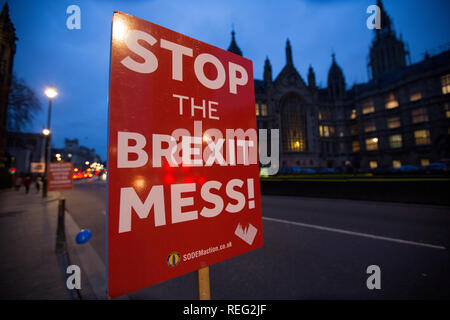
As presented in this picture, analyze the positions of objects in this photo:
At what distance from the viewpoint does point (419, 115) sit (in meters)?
31.8

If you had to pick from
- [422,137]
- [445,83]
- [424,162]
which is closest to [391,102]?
[445,83]

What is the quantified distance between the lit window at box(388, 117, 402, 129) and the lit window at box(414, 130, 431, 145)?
322 centimetres

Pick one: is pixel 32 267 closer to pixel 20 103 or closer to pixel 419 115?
pixel 20 103

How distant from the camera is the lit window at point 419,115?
102 feet

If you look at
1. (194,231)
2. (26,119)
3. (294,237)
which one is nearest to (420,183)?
(294,237)

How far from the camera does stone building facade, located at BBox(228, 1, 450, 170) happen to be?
99.3 feet

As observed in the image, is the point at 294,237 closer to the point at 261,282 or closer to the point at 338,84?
the point at 261,282

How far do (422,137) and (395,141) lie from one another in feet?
11.7

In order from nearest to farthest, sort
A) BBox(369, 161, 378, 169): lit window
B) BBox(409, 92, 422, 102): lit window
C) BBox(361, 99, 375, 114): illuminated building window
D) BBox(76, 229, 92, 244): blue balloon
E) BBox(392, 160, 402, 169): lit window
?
BBox(76, 229, 92, 244): blue balloon → BBox(409, 92, 422, 102): lit window → BBox(392, 160, 402, 169): lit window → BBox(369, 161, 378, 169): lit window → BBox(361, 99, 375, 114): illuminated building window

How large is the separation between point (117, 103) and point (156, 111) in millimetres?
170

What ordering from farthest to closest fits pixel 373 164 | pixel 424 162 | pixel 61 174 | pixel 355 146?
1. pixel 355 146
2. pixel 373 164
3. pixel 424 162
4. pixel 61 174
